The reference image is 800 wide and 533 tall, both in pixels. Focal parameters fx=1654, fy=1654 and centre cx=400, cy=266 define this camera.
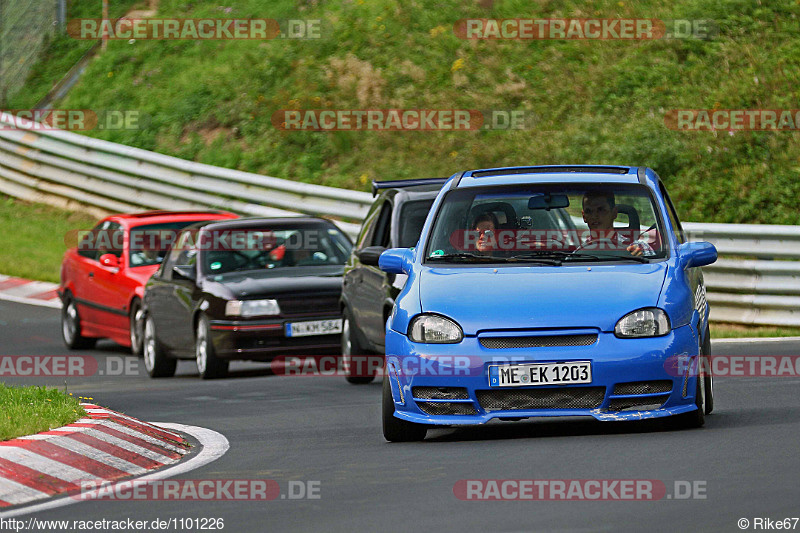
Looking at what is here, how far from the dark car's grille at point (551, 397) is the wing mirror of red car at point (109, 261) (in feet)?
34.7

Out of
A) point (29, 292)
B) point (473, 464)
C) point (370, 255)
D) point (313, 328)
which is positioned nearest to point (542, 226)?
point (473, 464)

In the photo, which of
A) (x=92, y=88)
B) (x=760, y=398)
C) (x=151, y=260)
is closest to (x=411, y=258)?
(x=760, y=398)

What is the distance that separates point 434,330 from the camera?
964 centimetres

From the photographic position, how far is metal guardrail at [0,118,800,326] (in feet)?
57.7

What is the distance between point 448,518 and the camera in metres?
7.18

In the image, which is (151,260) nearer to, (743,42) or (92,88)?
(743,42)

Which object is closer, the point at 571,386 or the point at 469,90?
the point at 571,386

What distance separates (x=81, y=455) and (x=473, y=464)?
2200 mm

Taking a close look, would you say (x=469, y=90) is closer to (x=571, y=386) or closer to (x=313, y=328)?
(x=313, y=328)

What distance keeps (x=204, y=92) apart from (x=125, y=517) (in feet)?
78.6

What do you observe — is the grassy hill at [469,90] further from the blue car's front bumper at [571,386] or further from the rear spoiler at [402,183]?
the blue car's front bumper at [571,386]

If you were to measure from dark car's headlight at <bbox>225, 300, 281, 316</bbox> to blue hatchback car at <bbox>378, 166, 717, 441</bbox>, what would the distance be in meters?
5.66

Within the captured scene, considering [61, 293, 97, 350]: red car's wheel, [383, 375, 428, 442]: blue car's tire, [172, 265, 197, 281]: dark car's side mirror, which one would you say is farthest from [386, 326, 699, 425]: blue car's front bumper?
[61, 293, 97, 350]: red car's wheel

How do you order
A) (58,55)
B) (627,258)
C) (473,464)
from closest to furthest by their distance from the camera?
(473,464) → (627,258) → (58,55)
